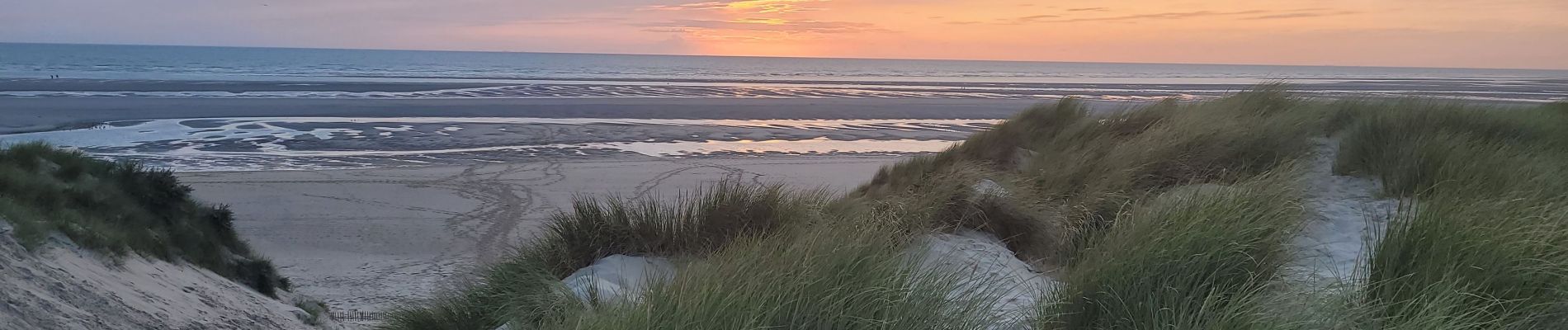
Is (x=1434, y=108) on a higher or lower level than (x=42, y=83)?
higher

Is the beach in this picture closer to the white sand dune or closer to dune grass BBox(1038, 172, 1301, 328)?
dune grass BBox(1038, 172, 1301, 328)

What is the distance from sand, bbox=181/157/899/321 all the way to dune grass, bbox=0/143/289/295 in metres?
0.80

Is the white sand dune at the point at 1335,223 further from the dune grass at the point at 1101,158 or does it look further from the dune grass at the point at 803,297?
the dune grass at the point at 803,297

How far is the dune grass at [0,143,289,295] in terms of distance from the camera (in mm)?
5719

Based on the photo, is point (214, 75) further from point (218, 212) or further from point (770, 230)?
point (770, 230)

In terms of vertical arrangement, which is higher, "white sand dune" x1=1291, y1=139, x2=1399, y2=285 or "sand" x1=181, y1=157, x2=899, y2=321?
"white sand dune" x1=1291, y1=139, x2=1399, y2=285

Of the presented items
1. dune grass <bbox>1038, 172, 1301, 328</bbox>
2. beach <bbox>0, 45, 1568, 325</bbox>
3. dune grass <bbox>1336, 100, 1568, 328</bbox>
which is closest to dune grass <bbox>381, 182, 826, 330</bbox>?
beach <bbox>0, 45, 1568, 325</bbox>

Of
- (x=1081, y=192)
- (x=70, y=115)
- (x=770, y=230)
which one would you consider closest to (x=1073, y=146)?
(x=1081, y=192)

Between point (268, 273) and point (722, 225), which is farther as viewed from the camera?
point (268, 273)

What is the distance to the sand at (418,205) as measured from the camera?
822cm

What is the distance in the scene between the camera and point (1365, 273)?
3.30m

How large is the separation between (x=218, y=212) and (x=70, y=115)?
2036 centimetres

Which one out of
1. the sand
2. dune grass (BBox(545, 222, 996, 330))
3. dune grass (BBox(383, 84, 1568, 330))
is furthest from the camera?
the sand

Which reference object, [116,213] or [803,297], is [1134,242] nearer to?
[803,297]
